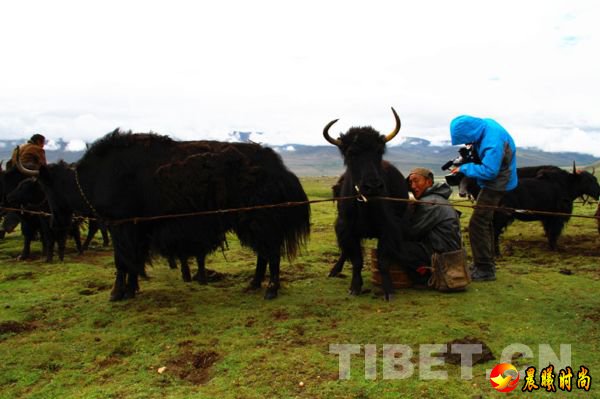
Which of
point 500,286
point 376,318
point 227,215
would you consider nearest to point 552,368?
point 376,318

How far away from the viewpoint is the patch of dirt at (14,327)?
4331 mm

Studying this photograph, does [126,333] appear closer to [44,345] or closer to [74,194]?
[44,345]

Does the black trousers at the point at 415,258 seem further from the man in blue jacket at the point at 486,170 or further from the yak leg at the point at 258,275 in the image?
the yak leg at the point at 258,275

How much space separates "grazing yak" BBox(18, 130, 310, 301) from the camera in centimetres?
518

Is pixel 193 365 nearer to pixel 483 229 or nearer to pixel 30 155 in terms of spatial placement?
pixel 483 229

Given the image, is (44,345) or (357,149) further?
(357,149)

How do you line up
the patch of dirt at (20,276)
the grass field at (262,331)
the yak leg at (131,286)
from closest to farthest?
the grass field at (262,331) → the yak leg at (131,286) → the patch of dirt at (20,276)

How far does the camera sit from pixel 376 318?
435cm

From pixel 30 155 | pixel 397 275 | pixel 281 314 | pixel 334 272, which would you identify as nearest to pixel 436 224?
pixel 397 275

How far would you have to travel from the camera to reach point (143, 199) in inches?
208

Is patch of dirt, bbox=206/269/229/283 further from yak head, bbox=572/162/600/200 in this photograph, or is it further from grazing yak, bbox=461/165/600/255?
yak head, bbox=572/162/600/200

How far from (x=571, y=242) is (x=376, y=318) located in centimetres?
601

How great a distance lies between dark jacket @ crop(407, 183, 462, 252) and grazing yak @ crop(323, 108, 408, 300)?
0.85 ft

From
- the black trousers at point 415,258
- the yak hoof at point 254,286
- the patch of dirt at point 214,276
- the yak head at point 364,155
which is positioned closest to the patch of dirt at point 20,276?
the patch of dirt at point 214,276
